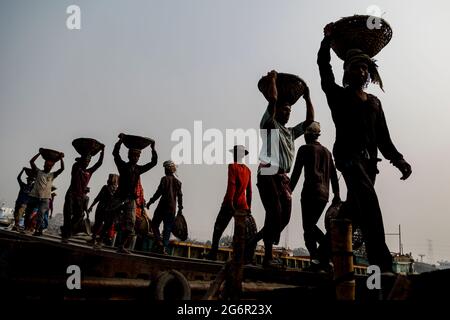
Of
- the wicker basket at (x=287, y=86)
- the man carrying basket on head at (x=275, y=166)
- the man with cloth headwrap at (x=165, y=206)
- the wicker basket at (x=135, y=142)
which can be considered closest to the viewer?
the man carrying basket on head at (x=275, y=166)

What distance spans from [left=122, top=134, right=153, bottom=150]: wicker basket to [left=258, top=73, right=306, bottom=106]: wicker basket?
251 cm

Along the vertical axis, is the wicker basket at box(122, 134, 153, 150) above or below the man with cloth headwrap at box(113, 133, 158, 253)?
above

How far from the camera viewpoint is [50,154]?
8.30 m

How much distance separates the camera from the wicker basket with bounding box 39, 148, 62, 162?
8.23 meters

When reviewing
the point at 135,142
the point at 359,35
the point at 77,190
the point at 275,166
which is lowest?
the point at 77,190

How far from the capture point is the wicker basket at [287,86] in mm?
4750

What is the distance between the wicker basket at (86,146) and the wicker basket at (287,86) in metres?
4.21

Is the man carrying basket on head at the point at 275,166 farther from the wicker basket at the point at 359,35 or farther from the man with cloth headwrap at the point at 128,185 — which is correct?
the man with cloth headwrap at the point at 128,185

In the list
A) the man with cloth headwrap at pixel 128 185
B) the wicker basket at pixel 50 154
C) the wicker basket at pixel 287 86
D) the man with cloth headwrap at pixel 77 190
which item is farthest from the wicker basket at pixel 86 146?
the wicker basket at pixel 287 86

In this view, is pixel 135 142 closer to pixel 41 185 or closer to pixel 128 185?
pixel 128 185

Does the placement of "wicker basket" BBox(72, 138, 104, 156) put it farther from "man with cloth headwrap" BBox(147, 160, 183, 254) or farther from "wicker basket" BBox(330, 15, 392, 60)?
"wicker basket" BBox(330, 15, 392, 60)

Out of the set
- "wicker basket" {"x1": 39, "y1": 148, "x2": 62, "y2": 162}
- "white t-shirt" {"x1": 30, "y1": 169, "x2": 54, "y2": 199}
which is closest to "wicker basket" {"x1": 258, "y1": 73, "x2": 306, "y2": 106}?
"wicker basket" {"x1": 39, "y1": 148, "x2": 62, "y2": 162}

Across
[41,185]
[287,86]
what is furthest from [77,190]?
[287,86]

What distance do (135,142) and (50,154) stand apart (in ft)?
11.4
